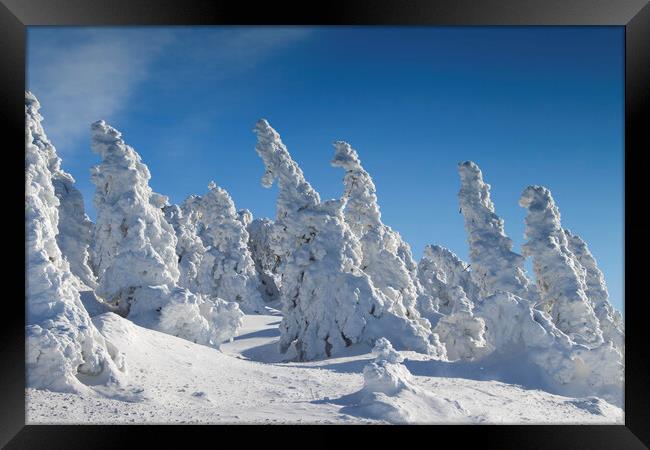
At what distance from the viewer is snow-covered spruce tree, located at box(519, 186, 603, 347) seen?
85.2ft

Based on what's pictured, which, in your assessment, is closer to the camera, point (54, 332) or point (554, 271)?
point (54, 332)

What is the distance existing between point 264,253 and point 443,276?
1582cm

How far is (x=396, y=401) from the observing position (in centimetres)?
1229

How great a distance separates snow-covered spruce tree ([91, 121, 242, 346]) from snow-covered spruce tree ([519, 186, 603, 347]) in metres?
13.1

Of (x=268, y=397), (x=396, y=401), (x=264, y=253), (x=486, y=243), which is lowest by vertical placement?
(x=268, y=397)

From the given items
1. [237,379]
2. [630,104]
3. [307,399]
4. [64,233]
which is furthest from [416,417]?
[64,233]

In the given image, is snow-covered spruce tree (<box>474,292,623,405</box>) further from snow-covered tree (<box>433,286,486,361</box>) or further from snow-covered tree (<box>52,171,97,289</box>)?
snow-covered tree (<box>52,171,97,289</box>)

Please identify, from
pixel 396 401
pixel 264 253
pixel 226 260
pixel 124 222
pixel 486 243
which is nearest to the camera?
pixel 396 401

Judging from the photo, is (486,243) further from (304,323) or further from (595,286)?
(595,286)

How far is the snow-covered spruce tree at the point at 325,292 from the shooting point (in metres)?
22.5

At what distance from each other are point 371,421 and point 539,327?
8.55m

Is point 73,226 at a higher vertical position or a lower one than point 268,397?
higher

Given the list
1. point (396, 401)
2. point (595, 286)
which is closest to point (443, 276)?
point (595, 286)

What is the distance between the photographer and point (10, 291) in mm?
9141
